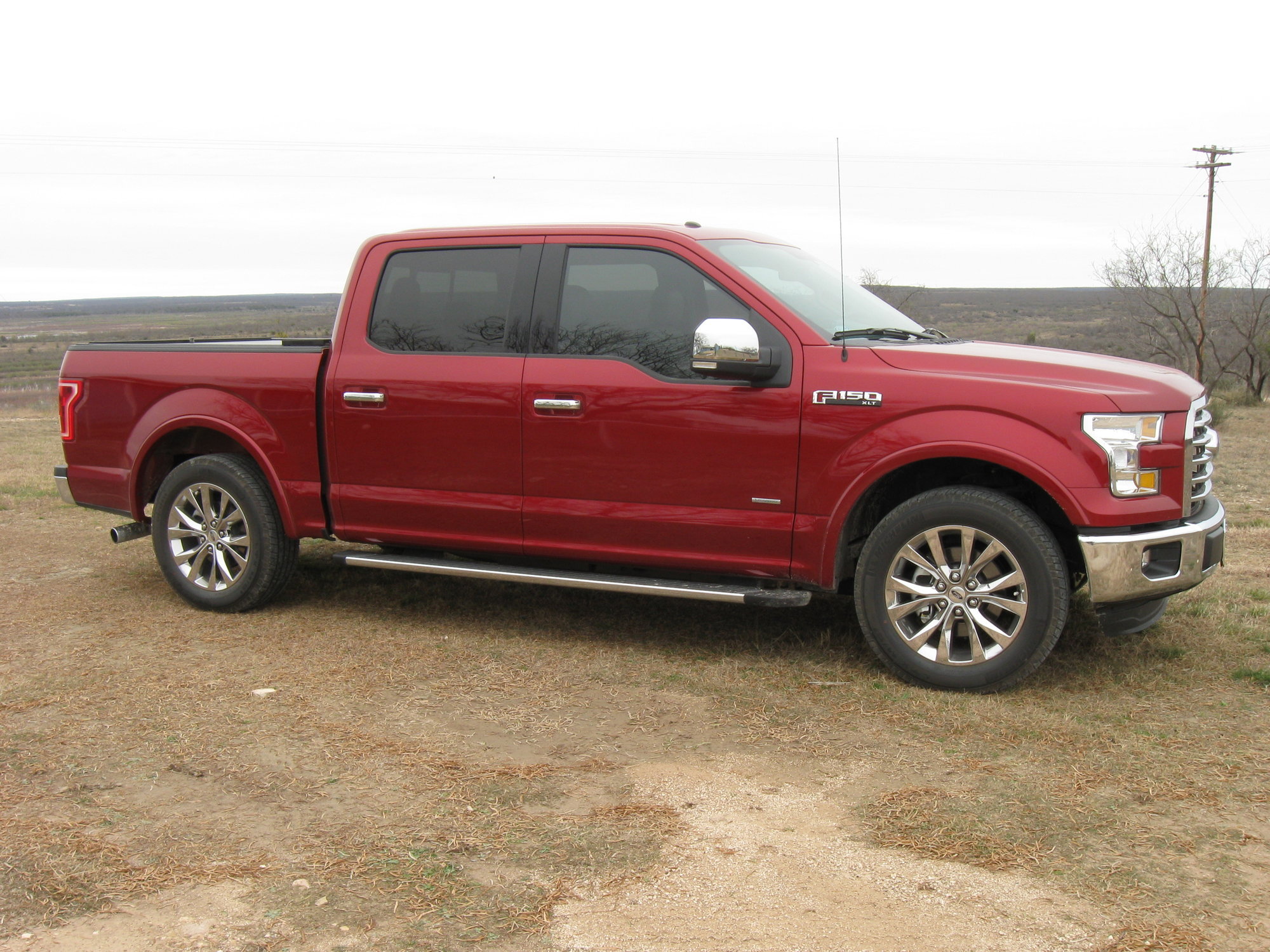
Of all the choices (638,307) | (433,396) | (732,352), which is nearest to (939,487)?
(732,352)

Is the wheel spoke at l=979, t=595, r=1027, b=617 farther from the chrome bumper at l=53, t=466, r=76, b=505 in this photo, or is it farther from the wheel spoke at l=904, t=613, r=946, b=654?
the chrome bumper at l=53, t=466, r=76, b=505

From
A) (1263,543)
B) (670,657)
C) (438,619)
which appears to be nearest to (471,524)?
(438,619)

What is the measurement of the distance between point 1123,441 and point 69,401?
19.0 ft

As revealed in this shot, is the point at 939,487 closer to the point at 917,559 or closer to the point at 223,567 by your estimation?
the point at 917,559

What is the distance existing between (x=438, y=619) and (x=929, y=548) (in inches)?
110

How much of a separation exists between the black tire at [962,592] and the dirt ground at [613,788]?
0.52ft

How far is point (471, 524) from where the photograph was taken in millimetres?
5902

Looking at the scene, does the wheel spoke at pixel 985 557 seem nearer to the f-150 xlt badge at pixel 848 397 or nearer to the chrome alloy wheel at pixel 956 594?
the chrome alloy wheel at pixel 956 594

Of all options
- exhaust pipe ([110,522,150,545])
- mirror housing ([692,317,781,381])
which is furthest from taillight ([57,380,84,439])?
mirror housing ([692,317,781,381])

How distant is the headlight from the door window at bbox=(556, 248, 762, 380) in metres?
1.50

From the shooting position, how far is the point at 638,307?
5578mm

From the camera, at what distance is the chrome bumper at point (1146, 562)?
4719mm

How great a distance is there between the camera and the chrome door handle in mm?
5535

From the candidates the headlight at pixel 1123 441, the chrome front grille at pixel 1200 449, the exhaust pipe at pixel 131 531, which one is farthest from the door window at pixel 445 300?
the chrome front grille at pixel 1200 449
